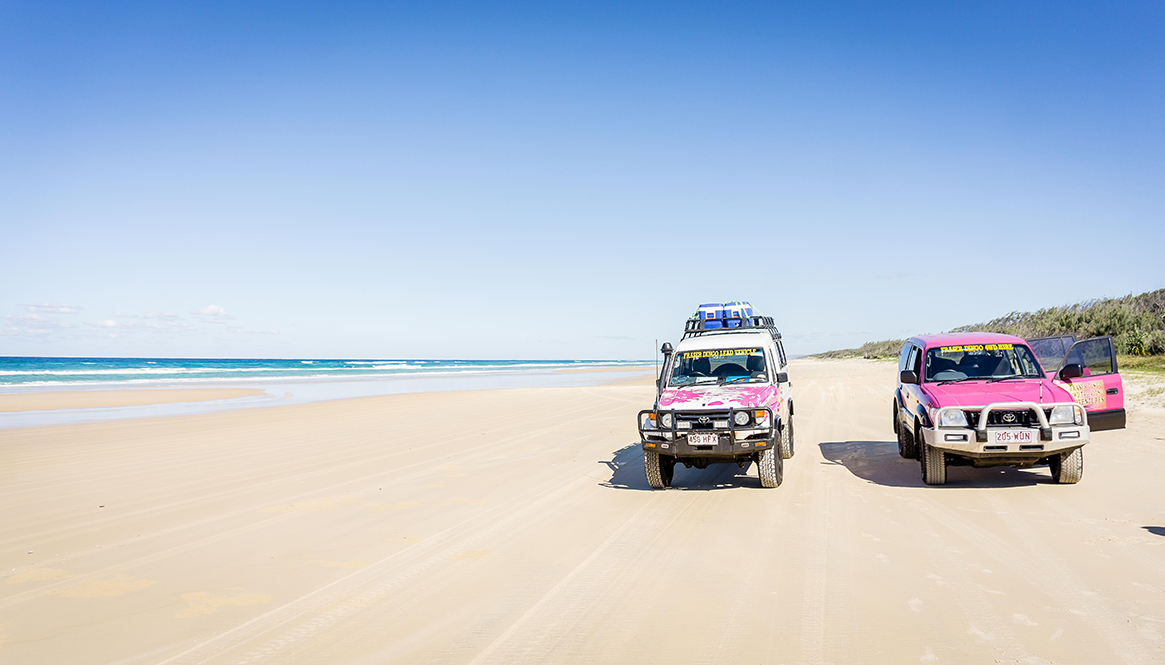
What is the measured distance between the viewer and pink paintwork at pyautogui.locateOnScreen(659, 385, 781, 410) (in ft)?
28.0

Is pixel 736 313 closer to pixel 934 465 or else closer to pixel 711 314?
pixel 711 314

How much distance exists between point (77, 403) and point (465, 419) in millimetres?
16249

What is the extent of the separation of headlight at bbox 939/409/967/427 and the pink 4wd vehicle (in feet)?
0.04

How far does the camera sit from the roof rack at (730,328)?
10891mm

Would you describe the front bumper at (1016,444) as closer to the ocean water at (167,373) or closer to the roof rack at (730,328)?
the roof rack at (730,328)

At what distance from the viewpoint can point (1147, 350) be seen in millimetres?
22156

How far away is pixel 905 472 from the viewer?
32.1 ft

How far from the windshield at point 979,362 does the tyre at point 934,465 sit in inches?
51.2

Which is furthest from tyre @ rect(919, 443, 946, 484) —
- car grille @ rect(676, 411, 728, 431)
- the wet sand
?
the wet sand

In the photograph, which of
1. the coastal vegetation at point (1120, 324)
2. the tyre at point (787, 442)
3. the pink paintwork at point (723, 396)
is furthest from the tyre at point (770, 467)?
the coastal vegetation at point (1120, 324)

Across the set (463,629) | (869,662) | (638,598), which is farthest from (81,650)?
(869,662)

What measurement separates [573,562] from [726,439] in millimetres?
3109

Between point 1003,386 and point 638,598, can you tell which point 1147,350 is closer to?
point 1003,386

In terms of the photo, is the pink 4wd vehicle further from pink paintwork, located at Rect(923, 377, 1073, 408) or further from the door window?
the door window
